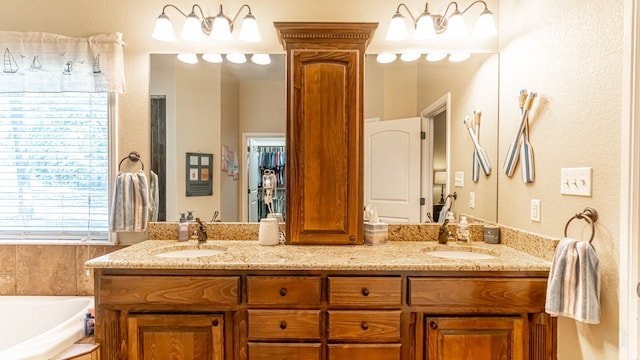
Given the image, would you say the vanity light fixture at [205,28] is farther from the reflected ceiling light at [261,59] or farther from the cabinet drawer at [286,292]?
the cabinet drawer at [286,292]

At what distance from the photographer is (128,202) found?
2105 millimetres

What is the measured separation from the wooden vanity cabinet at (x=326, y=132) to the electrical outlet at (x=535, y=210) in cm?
91

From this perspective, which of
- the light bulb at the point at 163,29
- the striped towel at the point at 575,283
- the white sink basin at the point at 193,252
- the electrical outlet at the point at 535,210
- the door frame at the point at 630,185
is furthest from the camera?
the light bulb at the point at 163,29

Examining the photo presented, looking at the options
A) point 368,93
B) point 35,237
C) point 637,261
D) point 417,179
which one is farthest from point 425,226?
point 35,237

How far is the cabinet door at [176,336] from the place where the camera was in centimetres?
158

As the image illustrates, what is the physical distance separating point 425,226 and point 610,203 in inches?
40.1

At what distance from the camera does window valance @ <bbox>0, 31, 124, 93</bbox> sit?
6.91ft

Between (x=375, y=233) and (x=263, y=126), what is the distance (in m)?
0.98

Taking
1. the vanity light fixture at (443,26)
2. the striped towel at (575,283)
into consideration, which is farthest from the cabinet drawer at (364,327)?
the vanity light fixture at (443,26)

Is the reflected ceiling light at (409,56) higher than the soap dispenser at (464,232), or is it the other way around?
the reflected ceiling light at (409,56)

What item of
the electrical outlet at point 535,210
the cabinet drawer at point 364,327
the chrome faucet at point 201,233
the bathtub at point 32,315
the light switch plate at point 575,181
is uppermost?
the light switch plate at point 575,181

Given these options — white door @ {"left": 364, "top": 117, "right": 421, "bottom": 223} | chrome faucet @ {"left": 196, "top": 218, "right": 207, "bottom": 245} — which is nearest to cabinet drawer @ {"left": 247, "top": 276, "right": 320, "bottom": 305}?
chrome faucet @ {"left": 196, "top": 218, "right": 207, "bottom": 245}

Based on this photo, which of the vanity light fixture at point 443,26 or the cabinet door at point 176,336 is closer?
the cabinet door at point 176,336

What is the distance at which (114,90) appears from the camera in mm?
2107
